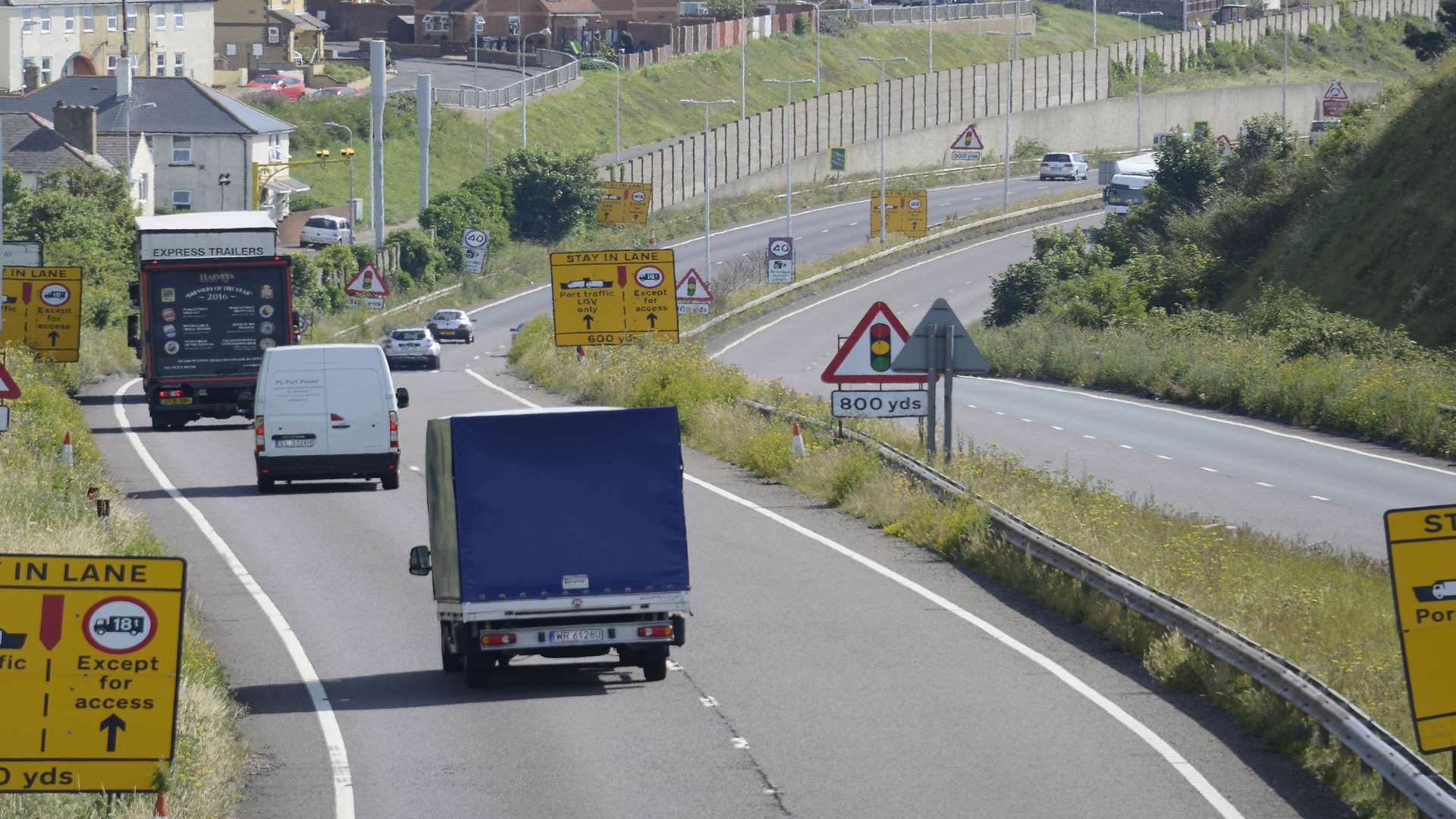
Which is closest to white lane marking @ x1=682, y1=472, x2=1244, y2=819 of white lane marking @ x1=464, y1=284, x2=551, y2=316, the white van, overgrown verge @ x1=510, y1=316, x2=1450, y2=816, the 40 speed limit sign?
overgrown verge @ x1=510, y1=316, x2=1450, y2=816

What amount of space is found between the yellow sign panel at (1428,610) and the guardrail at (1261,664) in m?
0.56

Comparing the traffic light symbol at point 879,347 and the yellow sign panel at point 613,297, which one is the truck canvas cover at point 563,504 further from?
the yellow sign panel at point 613,297

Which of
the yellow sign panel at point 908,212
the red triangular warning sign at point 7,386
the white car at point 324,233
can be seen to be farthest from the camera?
the white car at point 324,233

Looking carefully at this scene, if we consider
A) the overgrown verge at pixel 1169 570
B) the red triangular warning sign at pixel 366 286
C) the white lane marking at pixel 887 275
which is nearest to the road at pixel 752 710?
the overgrown verge at pixel 1169 570

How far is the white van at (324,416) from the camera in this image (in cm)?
2703

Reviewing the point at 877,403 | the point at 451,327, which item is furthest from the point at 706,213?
the point at 877,403

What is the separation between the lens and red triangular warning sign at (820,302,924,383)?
21953 millimetres

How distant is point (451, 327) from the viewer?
242ft

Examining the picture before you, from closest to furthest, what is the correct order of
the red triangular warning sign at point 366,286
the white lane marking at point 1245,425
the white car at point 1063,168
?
the white lane marking at point 1245,425 < the red triangular warning sign at point 366,286 < the white car at point 1063,168

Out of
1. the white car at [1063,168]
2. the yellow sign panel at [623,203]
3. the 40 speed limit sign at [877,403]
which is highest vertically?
the white car at [1063,168]

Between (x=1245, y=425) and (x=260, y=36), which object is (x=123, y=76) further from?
(x=1245, y=425)

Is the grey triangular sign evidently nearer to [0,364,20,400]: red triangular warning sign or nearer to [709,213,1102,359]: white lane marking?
[0,364,20,400]: red triangular warning sign

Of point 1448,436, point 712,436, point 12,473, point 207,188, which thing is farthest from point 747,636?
point 207,188

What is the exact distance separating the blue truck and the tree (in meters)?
84.4
